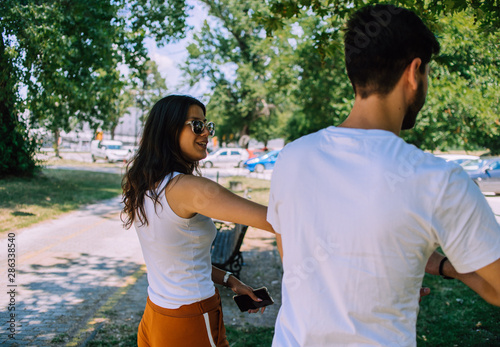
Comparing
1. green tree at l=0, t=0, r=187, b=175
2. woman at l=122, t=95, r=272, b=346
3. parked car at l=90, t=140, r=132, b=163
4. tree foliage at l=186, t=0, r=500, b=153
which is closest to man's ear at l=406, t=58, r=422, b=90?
woman at l=122, t=95, r=272, b=346

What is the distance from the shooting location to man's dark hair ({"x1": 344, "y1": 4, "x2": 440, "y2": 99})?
4.39 feet

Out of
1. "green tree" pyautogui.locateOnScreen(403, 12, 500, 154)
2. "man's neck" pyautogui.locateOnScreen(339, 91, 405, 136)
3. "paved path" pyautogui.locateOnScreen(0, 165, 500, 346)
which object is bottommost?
"paved path" pyautogui.locateOnScreen(0, 165, 500, 346)

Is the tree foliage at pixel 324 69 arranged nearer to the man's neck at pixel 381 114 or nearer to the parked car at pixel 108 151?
the man's neck at pixel 381 114

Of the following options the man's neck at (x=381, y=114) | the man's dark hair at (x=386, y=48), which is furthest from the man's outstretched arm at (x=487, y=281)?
the man's dark hair at (x=386, y=48)

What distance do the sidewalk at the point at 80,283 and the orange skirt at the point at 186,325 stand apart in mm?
2447

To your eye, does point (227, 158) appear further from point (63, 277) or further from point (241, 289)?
point (241, 289)

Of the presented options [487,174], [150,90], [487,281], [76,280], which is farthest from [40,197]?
[150,90]

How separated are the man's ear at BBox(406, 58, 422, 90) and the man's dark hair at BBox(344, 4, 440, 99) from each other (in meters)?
0.01

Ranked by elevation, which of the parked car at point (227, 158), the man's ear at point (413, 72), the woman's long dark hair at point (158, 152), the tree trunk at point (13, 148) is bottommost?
the parked car at point (227, 158)

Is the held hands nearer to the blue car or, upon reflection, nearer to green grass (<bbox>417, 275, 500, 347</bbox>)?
green grass (<bbox>417, 275, 500, 347</bbox>)

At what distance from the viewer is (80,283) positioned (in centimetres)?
609

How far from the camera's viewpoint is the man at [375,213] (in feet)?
3.91

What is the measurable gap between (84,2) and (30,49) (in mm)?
2208

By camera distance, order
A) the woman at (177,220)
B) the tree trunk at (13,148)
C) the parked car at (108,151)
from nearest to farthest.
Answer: the woman at (177,220) < the tree trunk at (13,148) < the parked car at (108,151)
